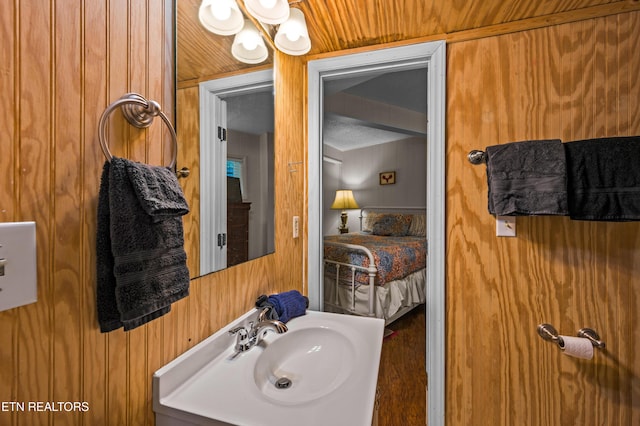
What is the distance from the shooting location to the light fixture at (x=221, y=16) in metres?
0.84

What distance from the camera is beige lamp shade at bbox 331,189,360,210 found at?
318 cm

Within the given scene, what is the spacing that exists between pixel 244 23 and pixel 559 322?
65.6 inches

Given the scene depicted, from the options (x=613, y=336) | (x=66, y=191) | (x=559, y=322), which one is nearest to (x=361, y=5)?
(x=66, y=191)

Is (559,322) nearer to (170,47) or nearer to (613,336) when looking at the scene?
(613,336)

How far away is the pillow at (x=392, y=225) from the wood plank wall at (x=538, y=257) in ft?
7.37

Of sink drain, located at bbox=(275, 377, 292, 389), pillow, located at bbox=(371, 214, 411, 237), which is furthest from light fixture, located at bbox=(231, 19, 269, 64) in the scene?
pillow, located at bbox=(371, 214, 411, 237)

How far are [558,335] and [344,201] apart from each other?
7.76 feet

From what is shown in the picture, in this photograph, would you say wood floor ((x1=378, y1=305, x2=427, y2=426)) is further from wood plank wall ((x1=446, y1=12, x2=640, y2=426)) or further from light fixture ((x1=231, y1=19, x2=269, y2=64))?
light fixture ((x1=231, y1=19, x2=269, y2=64))

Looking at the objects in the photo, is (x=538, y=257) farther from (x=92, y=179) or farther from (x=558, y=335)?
(x=92, y=179)

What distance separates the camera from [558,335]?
1.16m

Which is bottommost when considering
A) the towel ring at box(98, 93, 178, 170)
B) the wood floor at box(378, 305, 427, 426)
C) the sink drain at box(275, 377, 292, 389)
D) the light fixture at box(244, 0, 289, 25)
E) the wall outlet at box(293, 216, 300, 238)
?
the wood floor at box(378, 305, 427, 426)

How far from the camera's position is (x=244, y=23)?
3.35ft

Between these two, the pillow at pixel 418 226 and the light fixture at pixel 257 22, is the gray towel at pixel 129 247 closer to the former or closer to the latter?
the light fixture at pixel 257 22

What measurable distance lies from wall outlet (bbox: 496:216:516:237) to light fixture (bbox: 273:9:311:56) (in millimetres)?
1099
